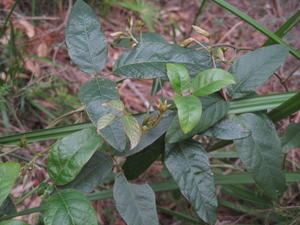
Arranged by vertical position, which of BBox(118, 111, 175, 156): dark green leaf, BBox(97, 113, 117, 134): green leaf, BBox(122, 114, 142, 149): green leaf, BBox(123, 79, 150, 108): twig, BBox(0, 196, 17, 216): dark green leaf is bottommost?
BBox(123, 79, 150, 108): twig

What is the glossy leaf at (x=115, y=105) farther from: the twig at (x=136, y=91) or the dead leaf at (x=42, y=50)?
the dead leaf at (x=42, y=50)

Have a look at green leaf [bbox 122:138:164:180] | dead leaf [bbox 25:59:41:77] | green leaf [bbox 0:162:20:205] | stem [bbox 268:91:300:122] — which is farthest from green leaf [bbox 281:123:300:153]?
dead leaf [bbox 25:59:41:77]

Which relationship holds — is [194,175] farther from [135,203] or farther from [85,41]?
[85,41]

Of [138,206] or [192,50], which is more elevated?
[192,50]

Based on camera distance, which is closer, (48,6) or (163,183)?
(163,183)

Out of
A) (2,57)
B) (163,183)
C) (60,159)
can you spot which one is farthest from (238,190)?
(2,57)

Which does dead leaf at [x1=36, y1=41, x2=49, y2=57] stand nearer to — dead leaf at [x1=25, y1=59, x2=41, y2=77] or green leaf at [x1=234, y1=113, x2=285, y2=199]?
dead leaf at [x1=25, y1=59, x2=41, y2=77]

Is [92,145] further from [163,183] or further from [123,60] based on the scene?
[163,183]
